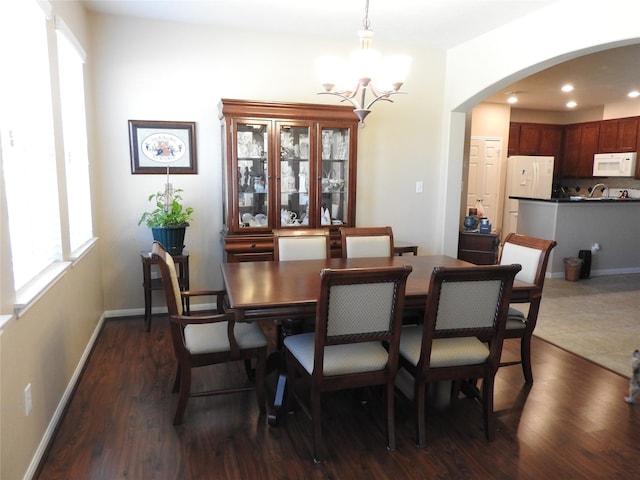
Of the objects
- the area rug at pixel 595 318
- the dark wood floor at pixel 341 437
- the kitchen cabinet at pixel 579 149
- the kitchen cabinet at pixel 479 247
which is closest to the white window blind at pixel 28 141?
the dark wood floor at pixel 341 437

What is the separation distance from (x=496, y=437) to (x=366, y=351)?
855mm

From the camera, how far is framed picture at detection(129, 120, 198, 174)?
398 cm

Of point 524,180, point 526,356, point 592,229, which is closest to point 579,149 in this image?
point 524,180

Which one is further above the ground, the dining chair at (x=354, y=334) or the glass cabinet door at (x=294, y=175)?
the glass cabinet door at (x=294, y=175)

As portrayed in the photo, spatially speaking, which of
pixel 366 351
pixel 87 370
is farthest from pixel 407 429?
pixel 87 370

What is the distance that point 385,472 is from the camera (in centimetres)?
207

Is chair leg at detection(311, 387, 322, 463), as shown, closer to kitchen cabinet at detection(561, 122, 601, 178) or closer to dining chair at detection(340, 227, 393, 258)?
dining chair at detection(340, 227, 393, 258)

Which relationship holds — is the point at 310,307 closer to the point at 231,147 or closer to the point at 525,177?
the point at 231,147

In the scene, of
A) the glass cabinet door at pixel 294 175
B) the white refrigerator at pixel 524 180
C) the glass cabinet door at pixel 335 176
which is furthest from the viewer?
the white refrigerator at pixel 524 180

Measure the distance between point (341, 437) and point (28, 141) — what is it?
218 cm

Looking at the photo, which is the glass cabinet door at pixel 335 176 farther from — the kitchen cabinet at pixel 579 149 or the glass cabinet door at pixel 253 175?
the kitchen cabinet at pixel 579 149

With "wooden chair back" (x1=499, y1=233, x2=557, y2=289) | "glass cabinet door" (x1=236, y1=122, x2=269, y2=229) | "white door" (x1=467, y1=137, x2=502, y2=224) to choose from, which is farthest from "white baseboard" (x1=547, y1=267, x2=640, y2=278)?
"glass cabinet door" (x1=236, y1=122, x2=269, y2=229)

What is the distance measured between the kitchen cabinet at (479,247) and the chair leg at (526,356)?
2.53 m

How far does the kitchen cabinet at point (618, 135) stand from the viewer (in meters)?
7.39
